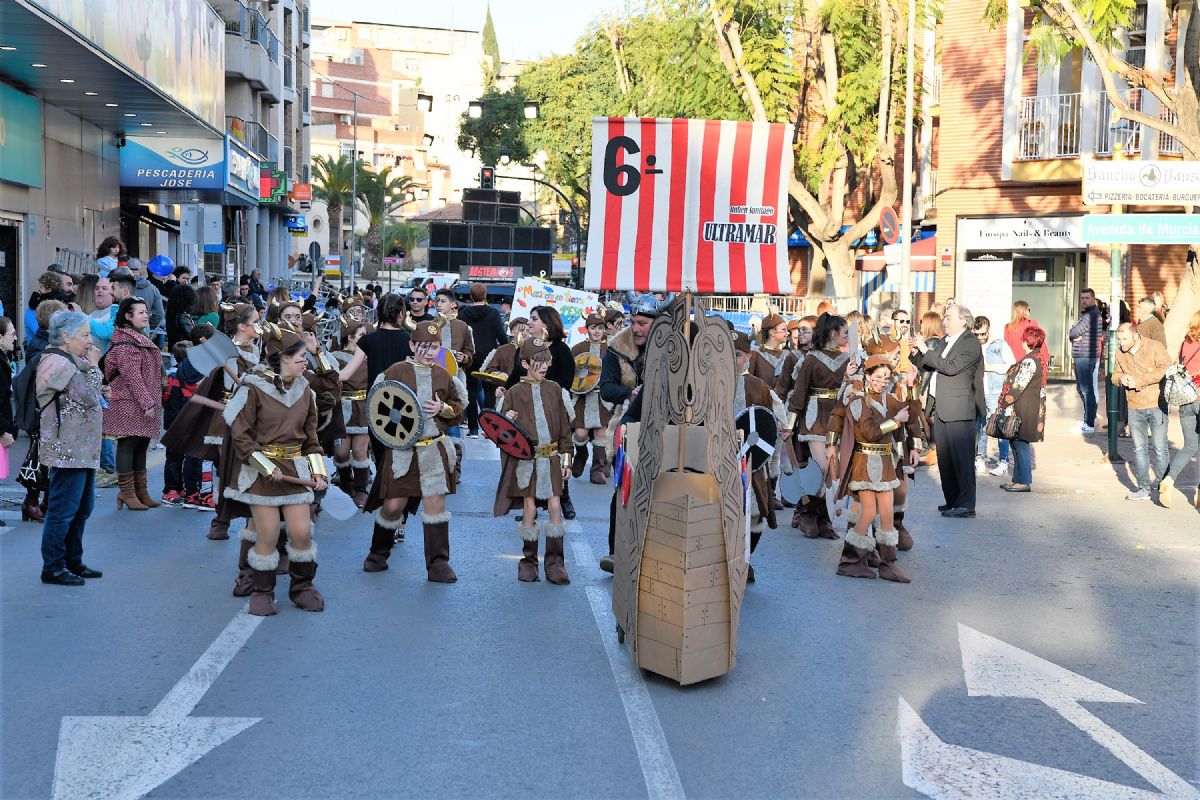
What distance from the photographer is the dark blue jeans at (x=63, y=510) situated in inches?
340

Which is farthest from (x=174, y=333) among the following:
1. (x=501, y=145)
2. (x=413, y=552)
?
(x=501, y=145)

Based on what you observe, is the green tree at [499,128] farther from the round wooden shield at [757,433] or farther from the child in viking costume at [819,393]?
the round wooden shield at [757,433]

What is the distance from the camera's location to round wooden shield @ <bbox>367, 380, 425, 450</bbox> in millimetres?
9062

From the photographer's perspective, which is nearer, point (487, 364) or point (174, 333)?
point (487, 364)

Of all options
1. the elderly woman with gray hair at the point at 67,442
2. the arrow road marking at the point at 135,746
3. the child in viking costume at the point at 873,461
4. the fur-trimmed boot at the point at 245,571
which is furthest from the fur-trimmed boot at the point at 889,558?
the elderly woman with gray hair at the point at 67,442

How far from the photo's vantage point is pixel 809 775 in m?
5.53

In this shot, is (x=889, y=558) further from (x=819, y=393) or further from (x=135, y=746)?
(x=135, y=746)

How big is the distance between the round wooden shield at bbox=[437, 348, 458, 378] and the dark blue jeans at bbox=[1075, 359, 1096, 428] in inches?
489

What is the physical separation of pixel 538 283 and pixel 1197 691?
1724cm

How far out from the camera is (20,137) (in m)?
19.3

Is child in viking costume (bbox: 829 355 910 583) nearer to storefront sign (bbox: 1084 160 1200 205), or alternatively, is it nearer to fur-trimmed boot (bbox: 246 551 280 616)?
fur-trimmed boot (bbox: 246 551 280 616)

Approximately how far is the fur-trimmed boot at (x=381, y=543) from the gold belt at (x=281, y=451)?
145 centimetres

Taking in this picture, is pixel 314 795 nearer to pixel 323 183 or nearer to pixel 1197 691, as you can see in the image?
pixel 1197 691

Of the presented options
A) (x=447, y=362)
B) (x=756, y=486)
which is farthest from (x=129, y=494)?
(x=756, y=486)
